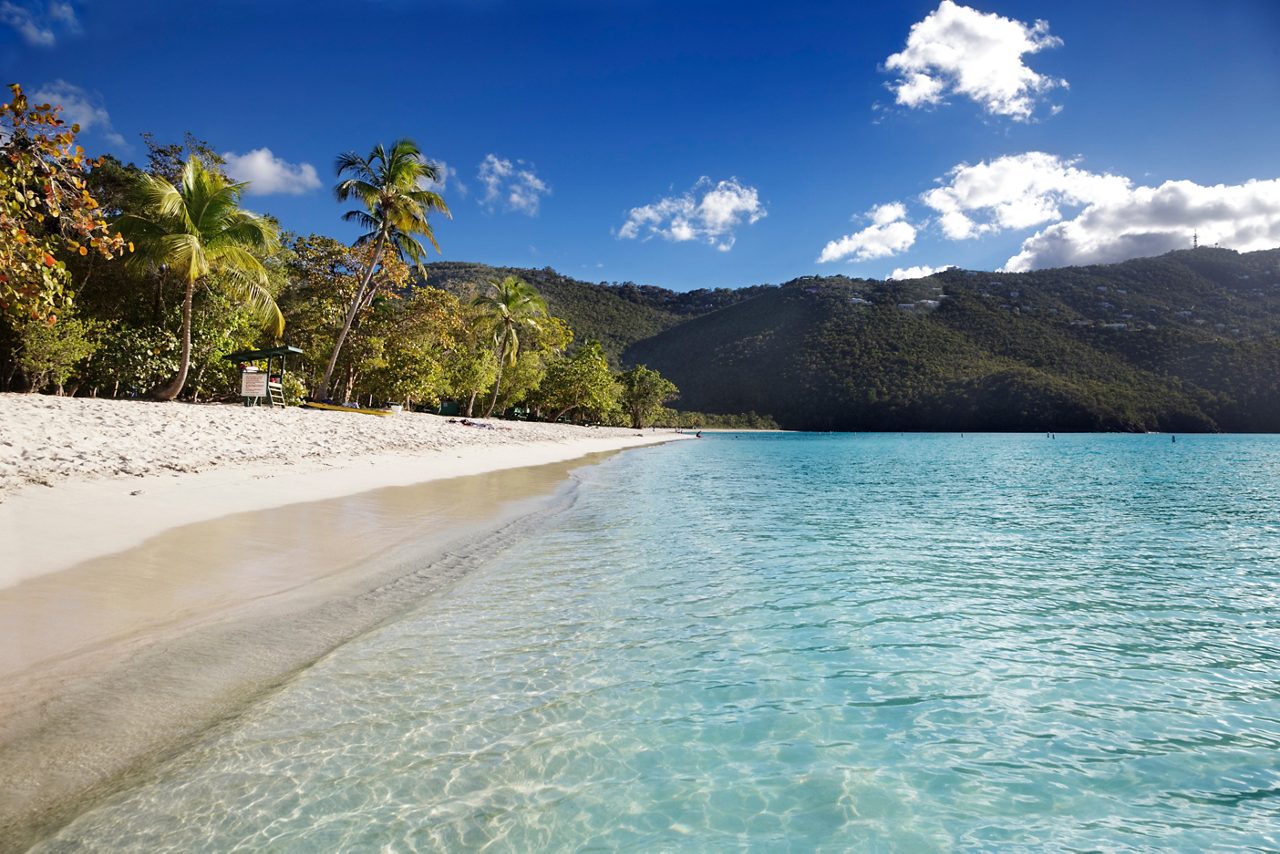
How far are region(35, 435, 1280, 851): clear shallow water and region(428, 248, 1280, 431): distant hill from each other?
78454 millimetres

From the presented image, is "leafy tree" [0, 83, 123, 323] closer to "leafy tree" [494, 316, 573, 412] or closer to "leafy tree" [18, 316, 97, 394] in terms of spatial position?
"leafy tree" [18, 316, 97, 394]

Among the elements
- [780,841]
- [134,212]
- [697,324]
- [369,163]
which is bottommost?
[780,841]

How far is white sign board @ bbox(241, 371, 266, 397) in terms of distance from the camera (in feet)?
71.8

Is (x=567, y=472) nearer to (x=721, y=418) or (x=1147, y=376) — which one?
(x=721, y=418)

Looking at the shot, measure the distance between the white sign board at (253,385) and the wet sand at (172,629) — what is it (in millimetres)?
14522

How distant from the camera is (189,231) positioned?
19.1 meters

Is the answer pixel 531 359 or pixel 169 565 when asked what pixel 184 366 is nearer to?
pixel 169 565

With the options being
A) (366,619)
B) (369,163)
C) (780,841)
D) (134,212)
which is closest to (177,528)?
(366,619)

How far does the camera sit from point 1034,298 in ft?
375

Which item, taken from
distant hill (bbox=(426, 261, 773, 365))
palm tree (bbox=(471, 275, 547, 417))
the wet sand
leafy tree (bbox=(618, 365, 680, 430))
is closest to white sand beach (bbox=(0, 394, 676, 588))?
the wet sand

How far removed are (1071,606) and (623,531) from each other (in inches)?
249

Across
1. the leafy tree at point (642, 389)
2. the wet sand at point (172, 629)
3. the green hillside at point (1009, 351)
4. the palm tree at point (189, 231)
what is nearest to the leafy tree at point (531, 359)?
the leafy tree at point (642, 389)

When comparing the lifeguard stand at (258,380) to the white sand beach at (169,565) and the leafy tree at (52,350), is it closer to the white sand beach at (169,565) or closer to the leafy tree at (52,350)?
the leafy tree at (52,350)

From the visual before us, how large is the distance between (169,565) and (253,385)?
17944 mm
